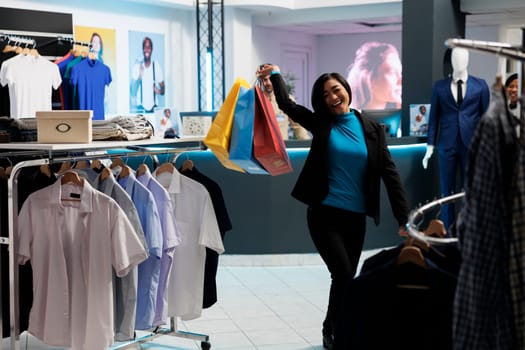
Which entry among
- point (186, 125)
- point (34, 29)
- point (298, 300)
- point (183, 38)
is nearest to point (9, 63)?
point (34, 29)

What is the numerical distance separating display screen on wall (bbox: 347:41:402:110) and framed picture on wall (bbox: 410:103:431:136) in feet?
31.4

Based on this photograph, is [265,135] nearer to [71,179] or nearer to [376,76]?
[71,179]

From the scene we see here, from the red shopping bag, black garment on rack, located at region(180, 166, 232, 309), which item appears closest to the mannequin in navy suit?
black garment on rack, located at region(180, 166, 232, 309)

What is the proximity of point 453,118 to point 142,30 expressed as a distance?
20.4 feet

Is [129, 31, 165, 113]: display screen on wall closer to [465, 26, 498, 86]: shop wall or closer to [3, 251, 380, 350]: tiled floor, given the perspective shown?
[3, 251, 380, 350]: tiled floor

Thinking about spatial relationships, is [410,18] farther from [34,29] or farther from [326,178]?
[326,178]

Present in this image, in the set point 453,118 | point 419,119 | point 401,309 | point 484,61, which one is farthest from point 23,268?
point 484,61

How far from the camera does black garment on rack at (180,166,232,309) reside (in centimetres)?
475

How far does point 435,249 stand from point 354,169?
1.80 meters

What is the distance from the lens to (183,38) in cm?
1324

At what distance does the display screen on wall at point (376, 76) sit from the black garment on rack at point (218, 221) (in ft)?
44.3

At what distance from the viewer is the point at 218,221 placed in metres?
4.74

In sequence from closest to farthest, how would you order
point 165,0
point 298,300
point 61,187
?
point 61,187 → point 298,300 → point 165,0

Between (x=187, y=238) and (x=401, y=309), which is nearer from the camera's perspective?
(x=401, y=309)
